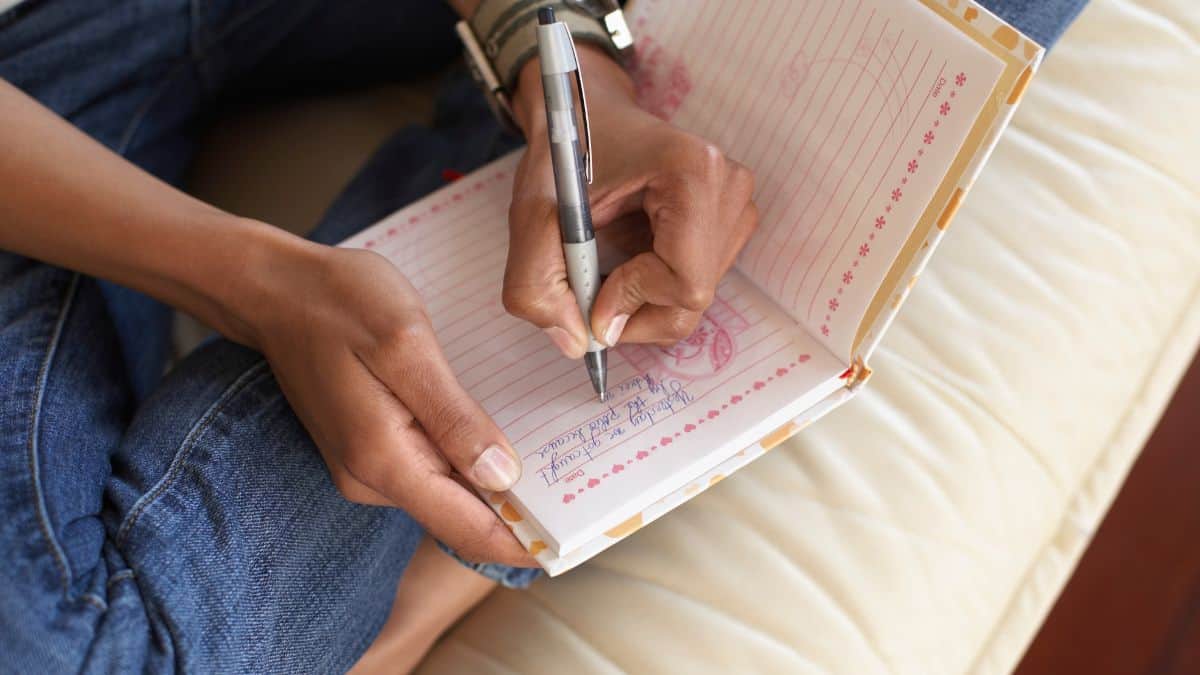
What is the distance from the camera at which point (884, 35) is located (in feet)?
1.97

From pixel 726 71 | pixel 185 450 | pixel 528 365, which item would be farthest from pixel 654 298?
pixel 185 450

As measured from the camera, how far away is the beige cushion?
69 centimetres

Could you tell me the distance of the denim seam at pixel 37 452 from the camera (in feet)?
1.85

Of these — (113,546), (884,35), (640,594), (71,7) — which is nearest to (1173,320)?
(884,35)

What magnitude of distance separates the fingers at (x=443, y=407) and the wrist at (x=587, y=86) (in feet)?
0.66

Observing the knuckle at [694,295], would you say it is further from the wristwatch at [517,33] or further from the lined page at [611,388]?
the wristwatch at [517,33]

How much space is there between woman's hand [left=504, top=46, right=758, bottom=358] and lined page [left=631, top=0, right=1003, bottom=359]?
4 cm

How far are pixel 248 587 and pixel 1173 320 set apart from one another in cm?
76

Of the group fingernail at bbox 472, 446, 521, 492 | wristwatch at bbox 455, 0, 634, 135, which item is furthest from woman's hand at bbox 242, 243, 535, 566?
wristwatch at bbox 455, 0, 634, 135

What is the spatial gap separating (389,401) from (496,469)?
0.27ft

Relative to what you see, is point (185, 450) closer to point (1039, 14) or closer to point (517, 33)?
point (517, 33)

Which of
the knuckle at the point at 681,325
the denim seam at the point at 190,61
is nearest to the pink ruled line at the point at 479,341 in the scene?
the knuckle at the point at 681,325

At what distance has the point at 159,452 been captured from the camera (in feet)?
2.09

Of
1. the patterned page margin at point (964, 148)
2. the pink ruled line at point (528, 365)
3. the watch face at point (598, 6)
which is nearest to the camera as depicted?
the patterned page margin at point (964, 148)
